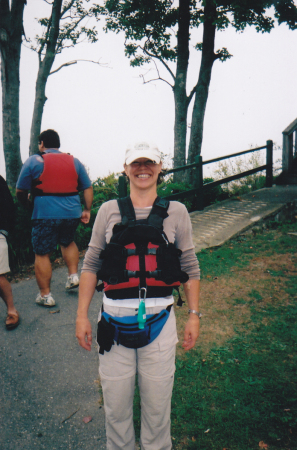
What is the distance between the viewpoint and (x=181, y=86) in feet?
35.7

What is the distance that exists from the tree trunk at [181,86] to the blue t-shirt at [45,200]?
20.8 ft

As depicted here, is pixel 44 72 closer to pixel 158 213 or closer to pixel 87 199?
pixel 87 199

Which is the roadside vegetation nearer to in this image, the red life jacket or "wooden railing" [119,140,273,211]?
"wooden railing" [119,140,273,211]

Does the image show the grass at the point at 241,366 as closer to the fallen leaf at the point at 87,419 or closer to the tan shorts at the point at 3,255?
the fallen leaf at the point at 87,419

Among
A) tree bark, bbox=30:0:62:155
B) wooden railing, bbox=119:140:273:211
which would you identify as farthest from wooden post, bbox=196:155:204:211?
tree bark, bbox=30:0:62:155

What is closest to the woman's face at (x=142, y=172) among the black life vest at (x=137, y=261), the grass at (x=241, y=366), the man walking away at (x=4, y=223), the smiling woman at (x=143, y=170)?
the smiling woman at (x=143, y=170)

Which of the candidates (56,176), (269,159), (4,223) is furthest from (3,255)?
(269,159)

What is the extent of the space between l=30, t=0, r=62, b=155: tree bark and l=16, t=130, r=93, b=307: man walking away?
7.53 metres

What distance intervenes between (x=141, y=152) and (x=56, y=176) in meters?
2.44

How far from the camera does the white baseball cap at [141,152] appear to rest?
6.36 ft

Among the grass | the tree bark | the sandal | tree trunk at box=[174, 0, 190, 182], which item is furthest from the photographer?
the tree bark

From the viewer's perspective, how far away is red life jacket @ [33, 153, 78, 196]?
4082 mm

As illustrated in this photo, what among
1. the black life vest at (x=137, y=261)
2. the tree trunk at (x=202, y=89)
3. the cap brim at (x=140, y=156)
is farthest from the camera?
the tree trunk at (x=202, y=89)

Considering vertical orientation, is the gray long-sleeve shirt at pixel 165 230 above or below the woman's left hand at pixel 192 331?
above
